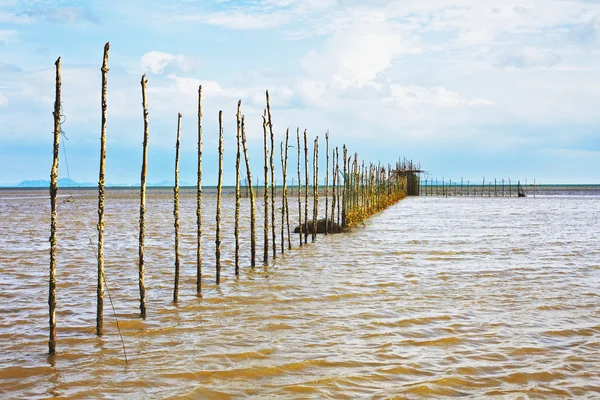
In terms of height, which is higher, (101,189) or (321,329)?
(101,189)

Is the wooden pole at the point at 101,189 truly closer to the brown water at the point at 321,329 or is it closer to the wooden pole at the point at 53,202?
the brown water at the point at 321,329

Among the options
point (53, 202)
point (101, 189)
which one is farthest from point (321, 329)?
point (53, 202)

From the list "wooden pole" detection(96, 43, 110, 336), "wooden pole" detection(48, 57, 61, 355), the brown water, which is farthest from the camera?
"wooden pole" detection(96, 43, 110, 336)

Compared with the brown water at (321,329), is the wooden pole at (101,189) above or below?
above

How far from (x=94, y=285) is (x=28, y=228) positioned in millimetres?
13070

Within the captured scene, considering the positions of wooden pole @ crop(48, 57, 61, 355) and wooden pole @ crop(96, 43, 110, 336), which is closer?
wooden pole @ crop(48, 57, 61, 355)

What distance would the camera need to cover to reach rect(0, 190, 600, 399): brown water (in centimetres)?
556

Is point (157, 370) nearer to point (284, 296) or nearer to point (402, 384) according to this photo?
point (402, 384)

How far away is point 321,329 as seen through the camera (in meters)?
7.37

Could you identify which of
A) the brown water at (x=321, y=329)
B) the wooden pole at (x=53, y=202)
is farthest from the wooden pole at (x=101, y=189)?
the wooden pole at (x=53, y=202)

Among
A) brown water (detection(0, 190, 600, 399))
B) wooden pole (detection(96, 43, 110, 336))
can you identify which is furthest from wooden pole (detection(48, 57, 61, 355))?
wooden pole (detection(96, 43, 110, 336))

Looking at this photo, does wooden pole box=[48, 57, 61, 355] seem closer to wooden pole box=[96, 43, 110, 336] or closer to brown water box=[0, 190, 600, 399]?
brown water box=[0, 190, 600, 399]

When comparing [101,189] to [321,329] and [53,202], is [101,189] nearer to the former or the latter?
[53,202]

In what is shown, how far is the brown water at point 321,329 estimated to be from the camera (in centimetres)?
556
